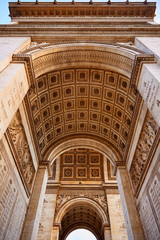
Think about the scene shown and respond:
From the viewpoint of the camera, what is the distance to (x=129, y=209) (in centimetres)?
904

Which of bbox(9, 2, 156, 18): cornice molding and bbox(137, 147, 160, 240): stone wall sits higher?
bbox(9, 2, 156, 18): cornice molding

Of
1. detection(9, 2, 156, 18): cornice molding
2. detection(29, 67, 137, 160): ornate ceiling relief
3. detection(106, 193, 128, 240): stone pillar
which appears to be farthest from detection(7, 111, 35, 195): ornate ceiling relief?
detection(9, 2, 156, 18): cornice molding

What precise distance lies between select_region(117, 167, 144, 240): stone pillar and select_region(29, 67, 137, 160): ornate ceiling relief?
6.01 ft

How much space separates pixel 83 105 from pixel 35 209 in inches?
278

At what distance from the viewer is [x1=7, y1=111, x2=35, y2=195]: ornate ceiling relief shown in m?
7.29

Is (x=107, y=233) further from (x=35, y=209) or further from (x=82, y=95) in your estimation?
(x=82, y=95)

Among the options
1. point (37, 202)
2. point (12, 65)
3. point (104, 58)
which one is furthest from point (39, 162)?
point (104, 58)

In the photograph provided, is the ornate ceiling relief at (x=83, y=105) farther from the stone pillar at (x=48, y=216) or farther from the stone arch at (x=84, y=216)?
the stone arch at (x=84, y=216)

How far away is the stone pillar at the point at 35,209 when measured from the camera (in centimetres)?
800

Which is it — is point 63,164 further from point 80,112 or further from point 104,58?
point 104,58

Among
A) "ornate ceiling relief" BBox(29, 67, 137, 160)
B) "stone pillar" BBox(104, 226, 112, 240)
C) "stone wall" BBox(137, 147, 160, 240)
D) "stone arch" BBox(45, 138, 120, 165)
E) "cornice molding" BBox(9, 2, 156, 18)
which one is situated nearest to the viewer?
"stone wall" BBox(137, 147, 160, 240)

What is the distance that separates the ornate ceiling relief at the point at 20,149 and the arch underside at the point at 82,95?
1.21 meters

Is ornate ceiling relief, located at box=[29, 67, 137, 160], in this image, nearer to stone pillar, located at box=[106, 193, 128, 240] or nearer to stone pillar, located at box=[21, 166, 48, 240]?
stone pillar, located at box=[21, 166, 48, 240]

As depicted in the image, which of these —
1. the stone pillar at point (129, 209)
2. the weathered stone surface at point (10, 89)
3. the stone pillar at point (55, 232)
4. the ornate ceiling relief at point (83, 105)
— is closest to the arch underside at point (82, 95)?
the ornate ceiling relief at point (83, 105)
